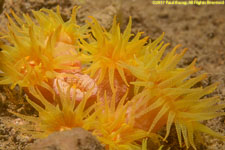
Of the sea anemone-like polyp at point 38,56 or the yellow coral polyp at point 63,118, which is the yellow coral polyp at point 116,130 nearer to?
the yellow coral polyp at point 63,118

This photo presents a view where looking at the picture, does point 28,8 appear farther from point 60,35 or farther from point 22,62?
point 22,62

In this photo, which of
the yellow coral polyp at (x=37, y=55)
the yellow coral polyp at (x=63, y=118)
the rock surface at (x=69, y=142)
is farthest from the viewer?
the yellow coral polyp at (x=37, y=55)

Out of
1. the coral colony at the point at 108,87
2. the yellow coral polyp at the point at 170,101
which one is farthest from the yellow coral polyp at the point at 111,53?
the yellow coral polyp at the point at 170,101

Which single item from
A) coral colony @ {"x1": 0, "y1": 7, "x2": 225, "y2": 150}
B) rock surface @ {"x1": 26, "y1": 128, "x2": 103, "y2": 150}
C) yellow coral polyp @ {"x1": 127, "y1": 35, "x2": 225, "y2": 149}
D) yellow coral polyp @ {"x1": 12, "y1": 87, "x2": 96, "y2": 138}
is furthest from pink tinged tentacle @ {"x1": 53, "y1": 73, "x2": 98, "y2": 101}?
rock surface @ {"x1": 26, "y1": 128, "x2": 103, "y2": 150}

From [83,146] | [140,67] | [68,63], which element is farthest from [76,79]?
[83,146]

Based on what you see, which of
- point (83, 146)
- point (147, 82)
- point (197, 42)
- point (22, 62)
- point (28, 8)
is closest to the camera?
point (83, 146)

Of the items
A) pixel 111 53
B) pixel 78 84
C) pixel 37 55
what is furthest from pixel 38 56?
pixel 111 53

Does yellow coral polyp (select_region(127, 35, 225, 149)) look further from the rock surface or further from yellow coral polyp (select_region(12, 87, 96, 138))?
the rock surface
